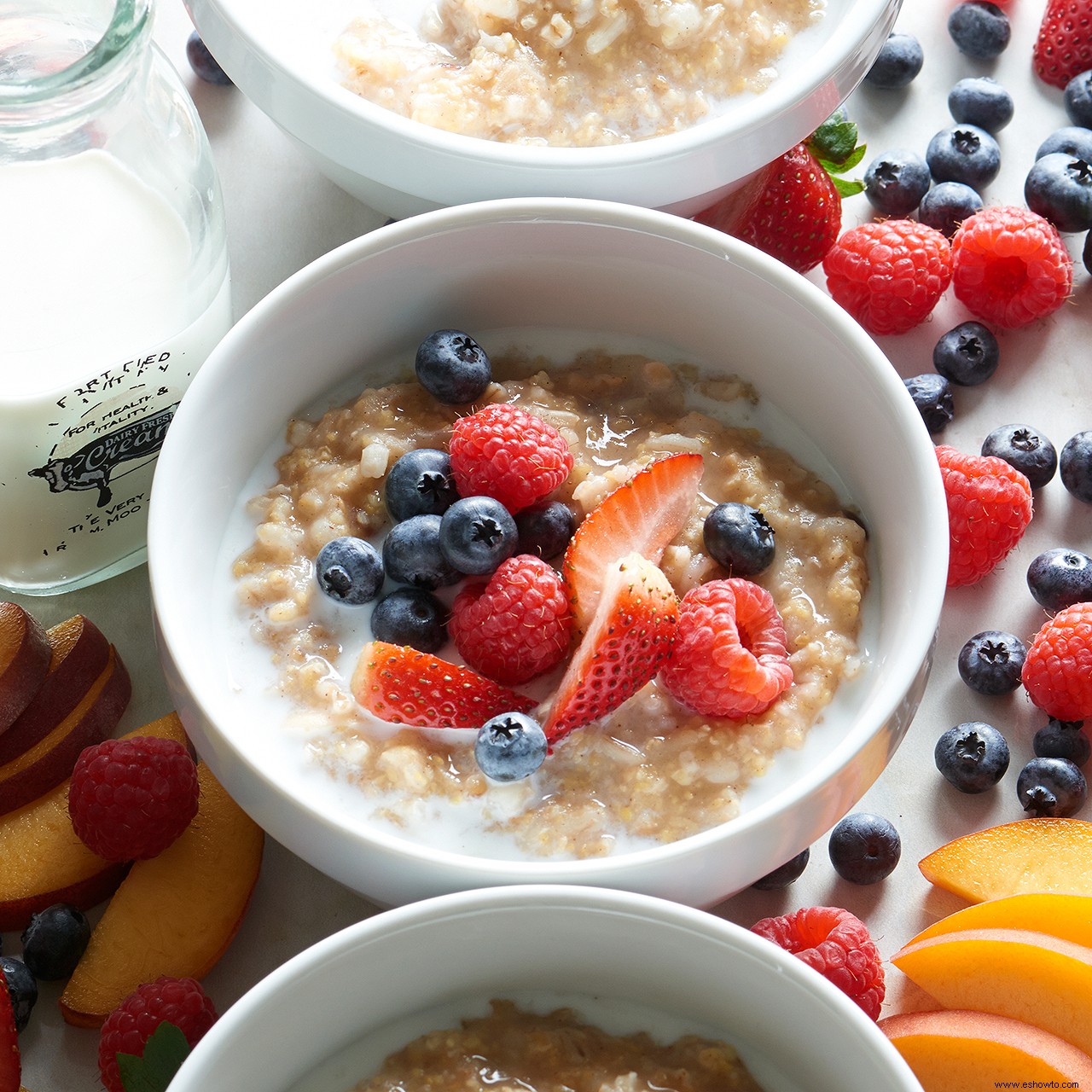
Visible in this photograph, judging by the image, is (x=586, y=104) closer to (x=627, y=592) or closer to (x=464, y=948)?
(x=627, y=592)

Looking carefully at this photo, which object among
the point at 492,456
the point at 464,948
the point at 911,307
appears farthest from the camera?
the point at 911,307

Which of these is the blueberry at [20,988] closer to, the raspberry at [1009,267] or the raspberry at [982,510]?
the raspberry at [982,510]

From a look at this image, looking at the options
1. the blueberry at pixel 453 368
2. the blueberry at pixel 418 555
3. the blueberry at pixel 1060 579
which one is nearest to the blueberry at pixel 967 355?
the blueberry at pixel 1060 579

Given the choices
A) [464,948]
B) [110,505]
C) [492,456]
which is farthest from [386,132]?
[464,948]

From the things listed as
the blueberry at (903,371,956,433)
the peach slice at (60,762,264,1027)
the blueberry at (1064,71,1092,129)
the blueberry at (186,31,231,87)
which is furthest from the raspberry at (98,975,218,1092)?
the blueberry at (1064,71,1092,129)

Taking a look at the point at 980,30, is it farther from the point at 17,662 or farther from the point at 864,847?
the point at 17,662

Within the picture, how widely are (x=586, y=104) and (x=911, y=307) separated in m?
0.46

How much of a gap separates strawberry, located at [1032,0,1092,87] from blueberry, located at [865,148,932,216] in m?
0.25

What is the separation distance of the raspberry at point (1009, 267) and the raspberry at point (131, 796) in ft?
3.52

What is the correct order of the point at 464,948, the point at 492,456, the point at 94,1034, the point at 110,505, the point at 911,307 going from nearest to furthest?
the point at 464,948, the point at 492,456, the point at 94,1034, the point at 110,505, the point at 911,307

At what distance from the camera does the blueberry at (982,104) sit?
1.93m

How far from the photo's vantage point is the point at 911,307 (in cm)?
177

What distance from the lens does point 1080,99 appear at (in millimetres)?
1943

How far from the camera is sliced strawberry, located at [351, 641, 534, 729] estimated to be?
1.29 metres
